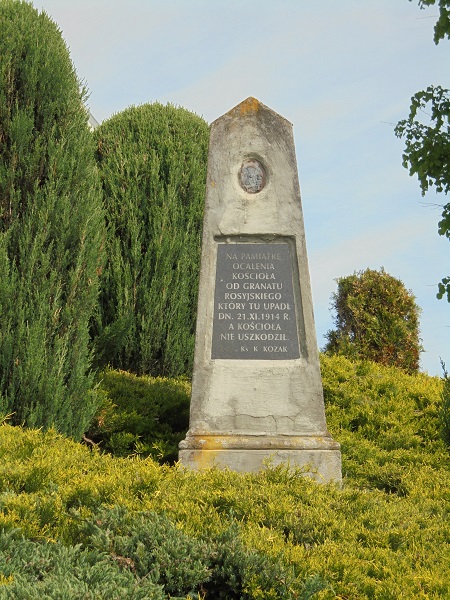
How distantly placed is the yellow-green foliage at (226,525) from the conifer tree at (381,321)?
23.1ft

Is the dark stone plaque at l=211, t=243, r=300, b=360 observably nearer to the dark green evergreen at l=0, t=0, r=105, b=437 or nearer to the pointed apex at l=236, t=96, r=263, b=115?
the pointed apex at l=236, t=96, r=263, b=115

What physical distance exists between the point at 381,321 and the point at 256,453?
735 cm

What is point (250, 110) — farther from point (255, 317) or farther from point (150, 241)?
point (150, 241)

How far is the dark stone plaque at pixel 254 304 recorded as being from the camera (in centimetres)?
736

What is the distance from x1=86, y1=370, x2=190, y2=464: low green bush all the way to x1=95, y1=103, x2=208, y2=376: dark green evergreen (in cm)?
111

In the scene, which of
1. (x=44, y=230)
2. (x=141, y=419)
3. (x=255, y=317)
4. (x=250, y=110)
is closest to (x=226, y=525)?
(x=255, y=317)

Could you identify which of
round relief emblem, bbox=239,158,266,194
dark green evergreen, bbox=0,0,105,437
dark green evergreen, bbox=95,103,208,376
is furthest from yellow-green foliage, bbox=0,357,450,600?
dark green evergreen, bbox=95,103,208,376

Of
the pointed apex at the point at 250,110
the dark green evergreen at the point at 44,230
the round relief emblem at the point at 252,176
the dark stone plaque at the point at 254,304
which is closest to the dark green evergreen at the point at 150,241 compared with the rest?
the dark green evergreen at the point at 44,230

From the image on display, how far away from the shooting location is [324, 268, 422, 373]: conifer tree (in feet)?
44.7

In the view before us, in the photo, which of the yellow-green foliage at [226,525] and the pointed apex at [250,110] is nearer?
the yellow-green foliage at [226,525]

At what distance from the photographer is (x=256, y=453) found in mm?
6953

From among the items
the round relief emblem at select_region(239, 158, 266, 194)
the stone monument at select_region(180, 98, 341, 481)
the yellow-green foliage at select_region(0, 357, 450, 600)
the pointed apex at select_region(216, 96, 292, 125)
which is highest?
the pointed apex at select_region(216, 96, 292, 125)

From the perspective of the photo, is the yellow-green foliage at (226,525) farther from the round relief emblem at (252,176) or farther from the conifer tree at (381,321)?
the conifer tree at (381,321)

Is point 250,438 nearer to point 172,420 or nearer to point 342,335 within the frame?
point 172,420
